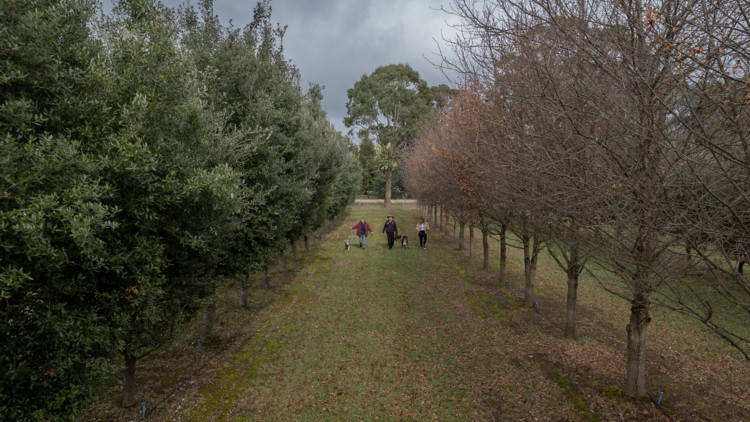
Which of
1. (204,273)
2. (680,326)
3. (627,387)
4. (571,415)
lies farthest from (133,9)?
(680,326)

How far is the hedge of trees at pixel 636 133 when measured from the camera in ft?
13.0

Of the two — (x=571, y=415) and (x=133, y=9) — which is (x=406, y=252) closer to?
(x=571, y=415)

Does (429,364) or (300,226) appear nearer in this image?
(429,364)

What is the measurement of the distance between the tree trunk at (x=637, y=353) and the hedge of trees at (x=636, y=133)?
24mm

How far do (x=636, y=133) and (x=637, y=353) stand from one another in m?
5.69

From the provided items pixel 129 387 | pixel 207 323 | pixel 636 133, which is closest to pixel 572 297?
pixel 636 133

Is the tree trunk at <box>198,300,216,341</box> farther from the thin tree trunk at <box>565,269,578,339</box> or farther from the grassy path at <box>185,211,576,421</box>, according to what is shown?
the thin tree trunk at <box>565,269,578,339</box>

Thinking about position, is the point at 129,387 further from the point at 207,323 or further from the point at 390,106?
the point at 390,106

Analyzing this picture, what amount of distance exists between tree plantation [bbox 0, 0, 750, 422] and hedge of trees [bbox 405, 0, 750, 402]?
0.23 ft

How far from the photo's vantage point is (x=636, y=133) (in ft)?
13.9

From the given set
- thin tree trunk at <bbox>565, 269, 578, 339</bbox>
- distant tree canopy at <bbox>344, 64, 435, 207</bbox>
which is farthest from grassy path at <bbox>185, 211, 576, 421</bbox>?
distant tree canopy at <bbox>344, 64, 435, 207</bbox>

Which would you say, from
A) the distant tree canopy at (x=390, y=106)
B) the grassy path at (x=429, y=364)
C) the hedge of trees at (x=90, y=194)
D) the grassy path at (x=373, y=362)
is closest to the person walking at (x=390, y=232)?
the grassy path at (x=373, y=362)

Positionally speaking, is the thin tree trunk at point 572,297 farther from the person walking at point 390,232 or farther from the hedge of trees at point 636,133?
the person walking at point 390,232

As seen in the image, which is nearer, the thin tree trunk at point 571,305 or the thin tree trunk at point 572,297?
the thin tree trunk at point 572,297
